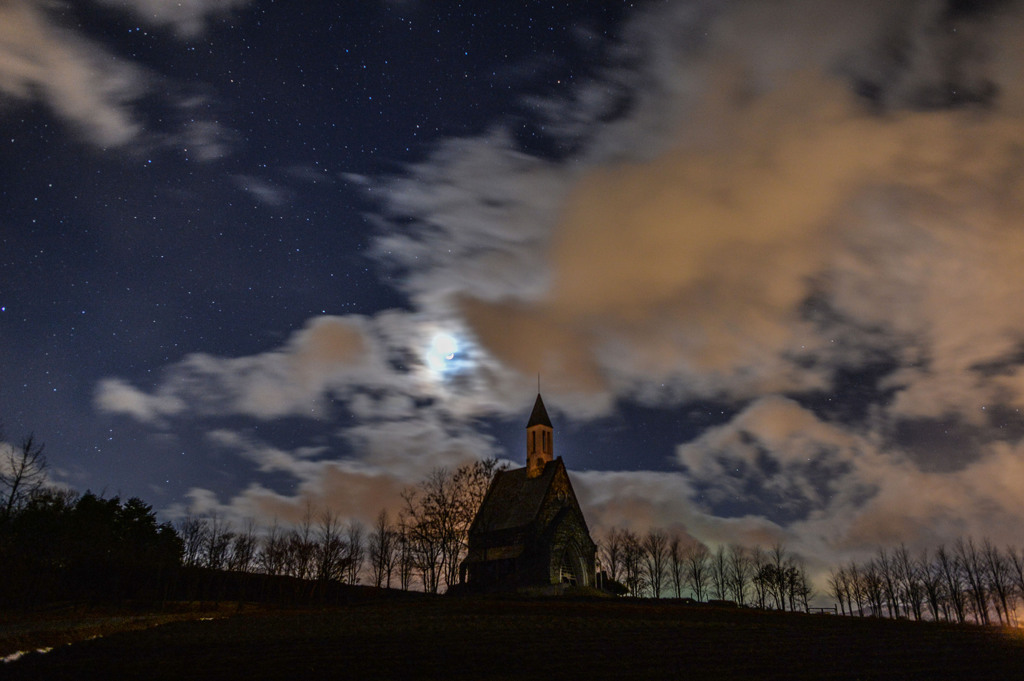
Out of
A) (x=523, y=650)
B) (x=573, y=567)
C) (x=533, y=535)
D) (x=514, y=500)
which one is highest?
(x=514, y=500)

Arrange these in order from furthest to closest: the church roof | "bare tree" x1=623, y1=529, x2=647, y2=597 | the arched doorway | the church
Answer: "bare tree" x1=623, y1=529, x2=647, y2=597 → the church roof → the arched doorway → the church

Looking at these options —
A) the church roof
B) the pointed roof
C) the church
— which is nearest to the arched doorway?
the church

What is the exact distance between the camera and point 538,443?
75.0 metres

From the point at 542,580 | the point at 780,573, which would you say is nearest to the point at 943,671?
the point at 542,580

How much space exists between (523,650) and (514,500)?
154ft

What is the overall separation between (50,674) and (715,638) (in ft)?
83.9

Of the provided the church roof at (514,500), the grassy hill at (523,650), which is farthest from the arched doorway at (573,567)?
the grassy hill at (523,650)

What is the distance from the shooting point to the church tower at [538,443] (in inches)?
2901

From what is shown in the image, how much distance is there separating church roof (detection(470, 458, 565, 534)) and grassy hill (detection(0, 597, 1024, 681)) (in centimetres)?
2726

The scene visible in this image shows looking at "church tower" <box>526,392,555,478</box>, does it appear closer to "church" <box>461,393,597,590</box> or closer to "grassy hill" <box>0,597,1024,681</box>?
"church" <box>461,393,597,590</box>

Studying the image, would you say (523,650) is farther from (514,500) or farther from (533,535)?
(514,500)

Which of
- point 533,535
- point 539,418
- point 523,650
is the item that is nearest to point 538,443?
point 539,418

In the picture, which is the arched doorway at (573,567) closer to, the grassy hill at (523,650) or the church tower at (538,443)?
the church tower at (538,443)

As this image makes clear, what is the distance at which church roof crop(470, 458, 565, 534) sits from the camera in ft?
224
